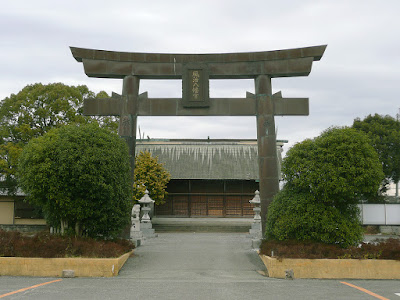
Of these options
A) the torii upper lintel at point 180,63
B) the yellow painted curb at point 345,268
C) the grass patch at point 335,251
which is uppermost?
the torii upper lintel at point 180,63

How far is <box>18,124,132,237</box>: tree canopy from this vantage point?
11.7 metres

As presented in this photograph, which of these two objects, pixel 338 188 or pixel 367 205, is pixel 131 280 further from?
pixel 367 205

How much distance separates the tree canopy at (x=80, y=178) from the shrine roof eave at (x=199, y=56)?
3.69 m

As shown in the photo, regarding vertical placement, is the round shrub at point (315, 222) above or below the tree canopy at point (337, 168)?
below

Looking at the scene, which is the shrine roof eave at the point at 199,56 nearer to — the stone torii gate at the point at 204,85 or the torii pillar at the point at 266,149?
the stone torii gate at the point at 204,85

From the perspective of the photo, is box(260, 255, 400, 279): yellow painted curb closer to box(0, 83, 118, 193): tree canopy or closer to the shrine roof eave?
the shrine roof eave

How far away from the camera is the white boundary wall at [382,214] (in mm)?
24797

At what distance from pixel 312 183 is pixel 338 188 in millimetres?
755

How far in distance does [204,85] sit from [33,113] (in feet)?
53.1

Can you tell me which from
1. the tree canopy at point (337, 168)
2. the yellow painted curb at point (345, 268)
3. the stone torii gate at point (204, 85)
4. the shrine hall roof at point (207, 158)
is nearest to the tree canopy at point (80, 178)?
the stone torii gate at point (204, 85)

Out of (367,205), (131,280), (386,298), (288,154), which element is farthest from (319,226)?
(367,205)

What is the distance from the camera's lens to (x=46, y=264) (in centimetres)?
1030

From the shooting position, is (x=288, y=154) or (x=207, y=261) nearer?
(x=288, y=154)

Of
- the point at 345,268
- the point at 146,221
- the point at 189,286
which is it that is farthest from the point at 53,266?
the point at 146,221
